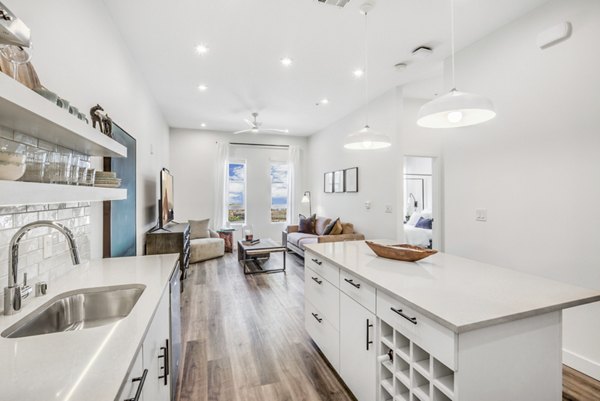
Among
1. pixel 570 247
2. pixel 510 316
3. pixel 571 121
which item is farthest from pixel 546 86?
pixel 510 316

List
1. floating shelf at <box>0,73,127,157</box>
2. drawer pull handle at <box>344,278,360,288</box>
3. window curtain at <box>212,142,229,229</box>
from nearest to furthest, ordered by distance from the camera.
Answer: floating shelf at <box>0,73,127,157</box>
drawer pull handle at <box>344,278,360,288</box>
window curtain at <box>212,142,229,229</box>

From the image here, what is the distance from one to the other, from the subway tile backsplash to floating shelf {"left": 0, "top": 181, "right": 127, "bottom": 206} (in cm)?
26

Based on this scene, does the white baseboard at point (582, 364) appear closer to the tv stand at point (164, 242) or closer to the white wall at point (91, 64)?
the white wall at point (91, 64)

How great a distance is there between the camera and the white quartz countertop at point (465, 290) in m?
1.10

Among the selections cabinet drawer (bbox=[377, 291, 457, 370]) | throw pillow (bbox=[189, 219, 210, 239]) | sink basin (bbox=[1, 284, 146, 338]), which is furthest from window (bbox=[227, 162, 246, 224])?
cabinet drawer (bbox=[377, 291, 457, 370])

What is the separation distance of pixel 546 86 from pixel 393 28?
1.39 meters

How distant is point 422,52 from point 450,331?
3.06 meters

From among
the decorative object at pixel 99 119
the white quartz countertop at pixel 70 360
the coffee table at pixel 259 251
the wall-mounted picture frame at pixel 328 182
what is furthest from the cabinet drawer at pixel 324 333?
the wall-mounted picture frame at pixel 328 182

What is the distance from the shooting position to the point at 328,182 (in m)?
6.43

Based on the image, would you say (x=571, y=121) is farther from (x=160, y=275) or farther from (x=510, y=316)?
(x=160, y=275)

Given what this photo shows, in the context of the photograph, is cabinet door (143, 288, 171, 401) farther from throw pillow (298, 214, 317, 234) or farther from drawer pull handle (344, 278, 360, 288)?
throw pillow (298, 214, 317, 234)

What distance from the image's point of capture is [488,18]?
2551 mm

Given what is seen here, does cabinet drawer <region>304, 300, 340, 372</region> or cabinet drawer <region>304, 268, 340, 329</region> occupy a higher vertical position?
cabinet drawer <region>304, 268, 340, 329</region>

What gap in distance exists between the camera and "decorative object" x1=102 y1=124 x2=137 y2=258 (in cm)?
228
